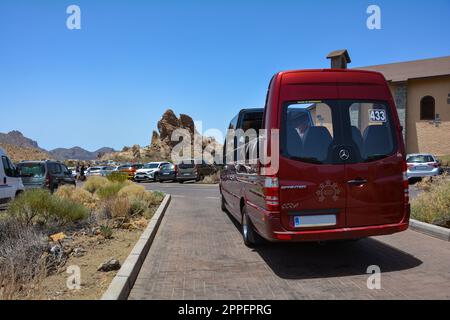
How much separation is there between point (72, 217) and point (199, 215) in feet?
12.6

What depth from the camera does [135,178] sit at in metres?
34.4

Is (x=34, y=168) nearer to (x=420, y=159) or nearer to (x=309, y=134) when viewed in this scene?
(x=309, y=134)

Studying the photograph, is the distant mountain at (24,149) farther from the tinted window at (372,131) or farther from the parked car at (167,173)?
the tinted window at (372,131)

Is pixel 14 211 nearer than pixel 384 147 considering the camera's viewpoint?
No

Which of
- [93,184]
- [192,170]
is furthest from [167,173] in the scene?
[93,184]

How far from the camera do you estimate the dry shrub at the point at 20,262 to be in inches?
187

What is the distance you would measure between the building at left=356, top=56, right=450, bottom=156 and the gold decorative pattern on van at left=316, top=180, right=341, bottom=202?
94.8 ft

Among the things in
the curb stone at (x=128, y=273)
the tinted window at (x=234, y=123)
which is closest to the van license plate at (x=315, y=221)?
the curb stone at (x=128, y=273)

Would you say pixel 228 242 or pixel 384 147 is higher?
pixel 384 147

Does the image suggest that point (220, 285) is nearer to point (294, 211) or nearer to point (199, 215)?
point (294, 211)

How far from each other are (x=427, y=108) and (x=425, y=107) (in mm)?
157

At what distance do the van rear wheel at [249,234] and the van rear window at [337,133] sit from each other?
2.12 m
